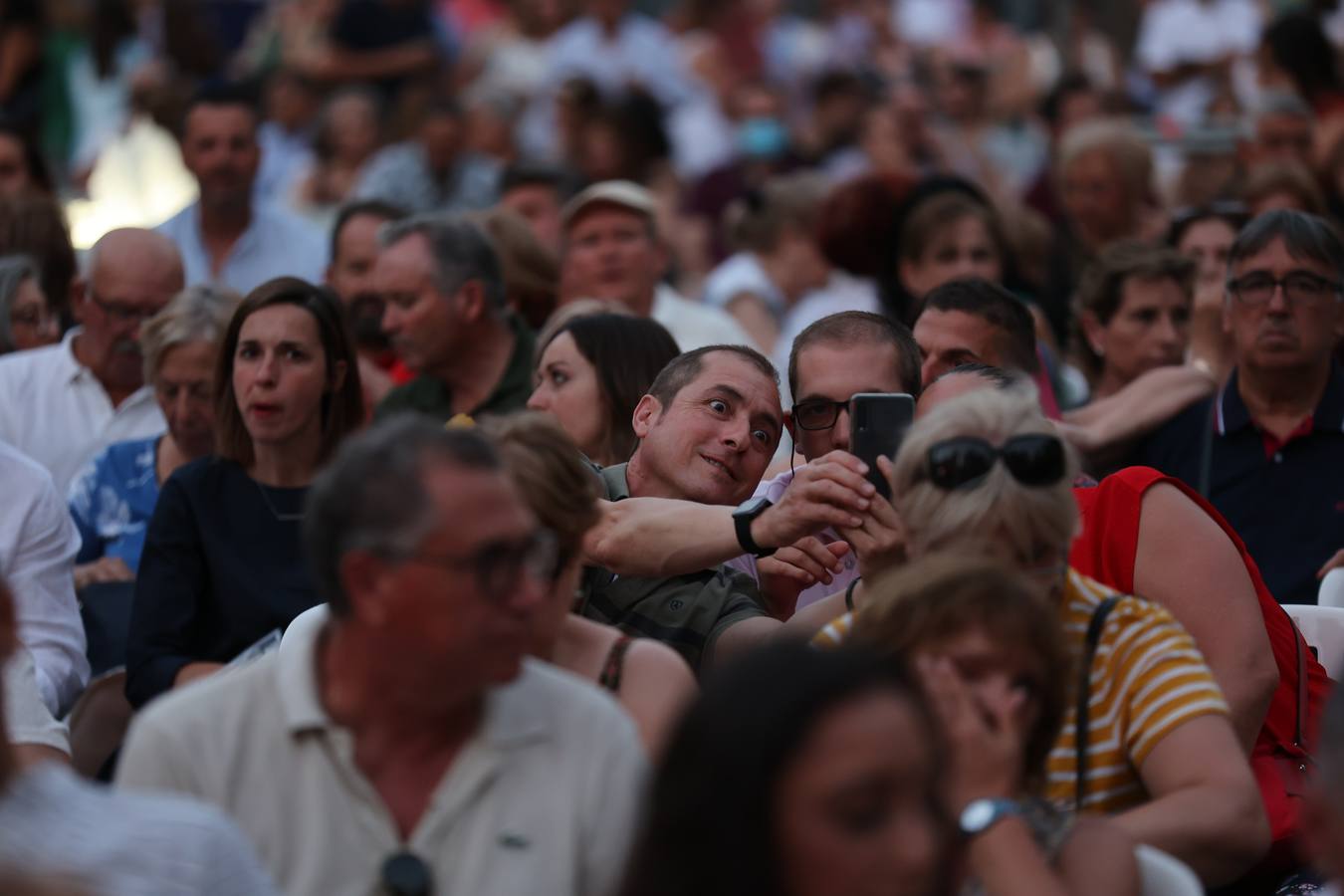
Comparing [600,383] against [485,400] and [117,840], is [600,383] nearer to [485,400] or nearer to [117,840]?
[485,400]

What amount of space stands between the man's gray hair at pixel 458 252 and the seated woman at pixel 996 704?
3.93m

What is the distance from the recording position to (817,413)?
440cm

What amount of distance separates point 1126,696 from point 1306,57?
694 centimetres

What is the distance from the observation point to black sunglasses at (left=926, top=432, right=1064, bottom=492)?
3.16 m

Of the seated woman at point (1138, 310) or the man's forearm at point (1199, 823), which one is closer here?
the man's forearm at point (1199, 823)

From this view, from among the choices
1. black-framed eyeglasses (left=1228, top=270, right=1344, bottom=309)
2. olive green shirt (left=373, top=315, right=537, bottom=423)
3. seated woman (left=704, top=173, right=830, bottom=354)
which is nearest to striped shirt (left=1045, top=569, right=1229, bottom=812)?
black-framed eyeglasses (left=1228, top=270, right=1344, bottom=309)

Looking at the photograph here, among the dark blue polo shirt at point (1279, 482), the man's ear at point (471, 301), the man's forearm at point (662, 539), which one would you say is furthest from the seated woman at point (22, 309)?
the dark blue polo shirt at point (1279, 482)

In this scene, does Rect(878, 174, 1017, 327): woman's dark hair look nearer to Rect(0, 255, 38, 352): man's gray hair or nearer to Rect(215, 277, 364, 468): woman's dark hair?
Rect(215, 277, 364, 468): woman's dark hair

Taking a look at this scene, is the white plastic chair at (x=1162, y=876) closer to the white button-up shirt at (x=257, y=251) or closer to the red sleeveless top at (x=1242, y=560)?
the red sleeveless top at (x=1242, y=560)

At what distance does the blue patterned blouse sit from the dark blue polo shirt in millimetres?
3006

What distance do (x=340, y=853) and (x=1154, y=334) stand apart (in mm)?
4372

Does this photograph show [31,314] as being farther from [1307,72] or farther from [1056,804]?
[1307,72]

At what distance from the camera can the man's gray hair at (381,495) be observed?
2.65 metres

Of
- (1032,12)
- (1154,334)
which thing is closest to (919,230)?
(1154,334)
